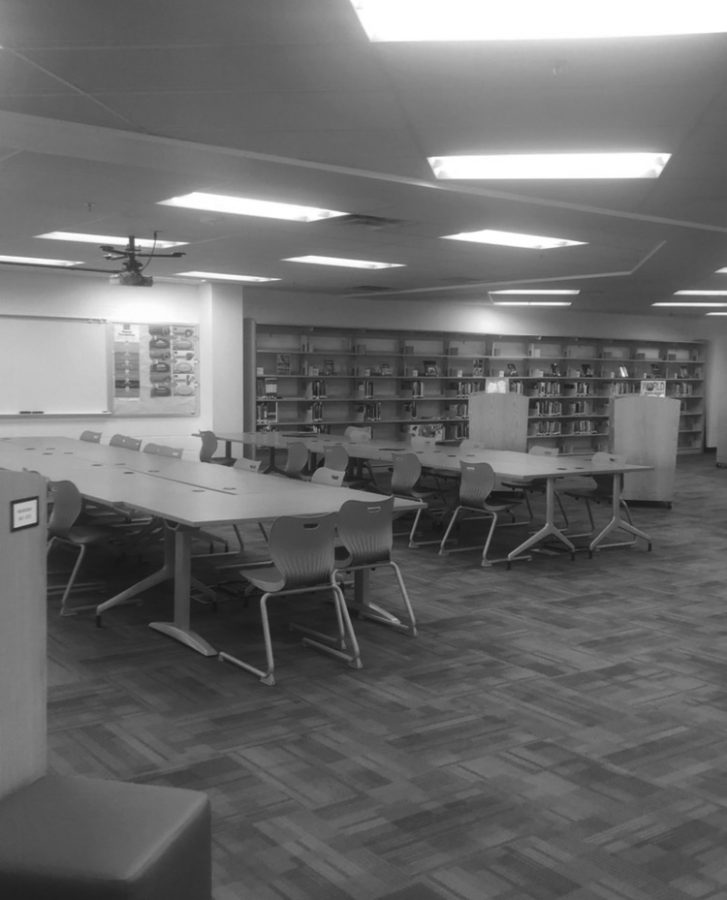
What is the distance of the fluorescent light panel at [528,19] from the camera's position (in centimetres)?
309

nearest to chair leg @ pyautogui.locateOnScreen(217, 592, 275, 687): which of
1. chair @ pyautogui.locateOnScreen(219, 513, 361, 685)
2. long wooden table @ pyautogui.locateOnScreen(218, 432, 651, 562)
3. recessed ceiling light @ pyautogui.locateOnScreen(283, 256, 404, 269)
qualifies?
chair @ pyautogui.locateOnScreen(219, 513, 361, 685)

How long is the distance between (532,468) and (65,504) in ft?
13.4

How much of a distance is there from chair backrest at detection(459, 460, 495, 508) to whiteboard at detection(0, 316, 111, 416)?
6049mm

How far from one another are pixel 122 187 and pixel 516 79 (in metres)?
3.27

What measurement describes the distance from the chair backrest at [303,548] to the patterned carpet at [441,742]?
49 centimetres

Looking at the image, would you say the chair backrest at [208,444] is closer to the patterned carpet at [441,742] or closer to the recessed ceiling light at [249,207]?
the recessed ceiling light at [249,207]

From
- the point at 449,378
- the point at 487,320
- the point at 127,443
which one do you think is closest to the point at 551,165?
the point at 127,443

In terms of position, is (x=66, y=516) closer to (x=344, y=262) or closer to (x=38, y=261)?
(x=344, y=262)

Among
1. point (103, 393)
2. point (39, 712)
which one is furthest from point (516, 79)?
point (103, 393)

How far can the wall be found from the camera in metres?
13.6

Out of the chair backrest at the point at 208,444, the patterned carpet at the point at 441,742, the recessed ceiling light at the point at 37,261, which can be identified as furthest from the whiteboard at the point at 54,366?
the patterned carpet at the point at 441,742

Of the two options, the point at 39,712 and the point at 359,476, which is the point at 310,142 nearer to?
the point at 39,712

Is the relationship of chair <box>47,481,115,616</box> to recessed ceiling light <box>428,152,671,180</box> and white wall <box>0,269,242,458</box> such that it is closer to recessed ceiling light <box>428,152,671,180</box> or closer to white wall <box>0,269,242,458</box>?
recessed ceiling light <box>428,152,671,180</box>

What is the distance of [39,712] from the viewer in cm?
239
